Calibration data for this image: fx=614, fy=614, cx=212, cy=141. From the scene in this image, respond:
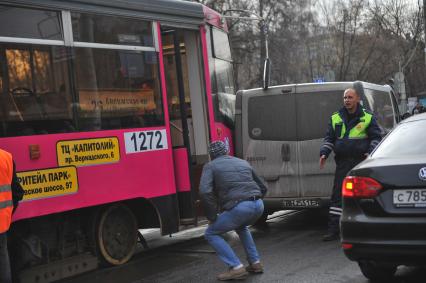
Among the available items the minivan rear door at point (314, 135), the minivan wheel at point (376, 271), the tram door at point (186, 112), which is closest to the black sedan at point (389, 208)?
the minivan wheel at point (376, 271)

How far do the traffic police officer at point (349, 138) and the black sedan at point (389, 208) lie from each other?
224cm

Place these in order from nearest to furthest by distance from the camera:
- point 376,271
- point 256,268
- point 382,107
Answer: point 376,271, point 256,268, point 382,107

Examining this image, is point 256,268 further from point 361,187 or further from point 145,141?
point 145,141

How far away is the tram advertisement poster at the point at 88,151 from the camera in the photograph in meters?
5.94

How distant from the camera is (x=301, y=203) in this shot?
8375 millimetres

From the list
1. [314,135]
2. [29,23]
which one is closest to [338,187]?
[314,135]

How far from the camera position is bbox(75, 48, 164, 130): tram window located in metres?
6.29

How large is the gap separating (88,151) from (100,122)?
1.22 feet

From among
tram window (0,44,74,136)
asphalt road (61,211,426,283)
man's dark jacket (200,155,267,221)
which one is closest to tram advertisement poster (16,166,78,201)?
tram window (0,44,74,136)

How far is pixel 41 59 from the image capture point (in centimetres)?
590

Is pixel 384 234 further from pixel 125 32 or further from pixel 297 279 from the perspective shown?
pixel 125 32

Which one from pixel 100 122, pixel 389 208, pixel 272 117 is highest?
pixel 100 122

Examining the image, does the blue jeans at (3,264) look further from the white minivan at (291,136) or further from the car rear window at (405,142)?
the white minivan at (291,136)

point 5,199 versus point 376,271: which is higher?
point 5,199
